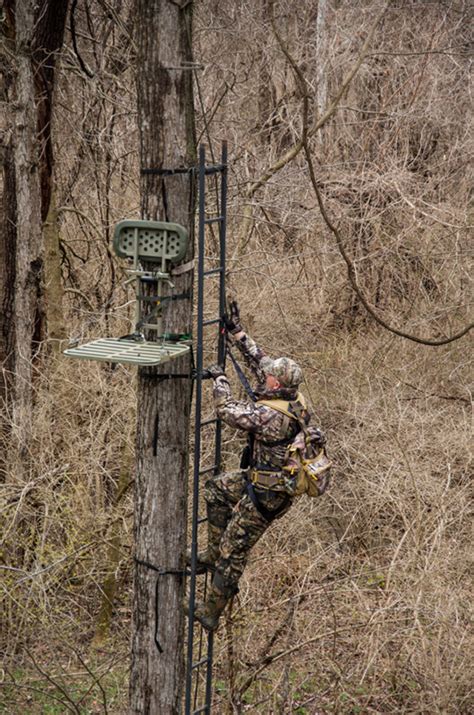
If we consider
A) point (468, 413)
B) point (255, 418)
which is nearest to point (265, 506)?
point (255, 418)

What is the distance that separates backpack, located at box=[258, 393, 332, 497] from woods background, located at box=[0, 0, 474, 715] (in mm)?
1063

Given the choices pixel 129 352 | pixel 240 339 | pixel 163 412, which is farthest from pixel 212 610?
pixel 129 352

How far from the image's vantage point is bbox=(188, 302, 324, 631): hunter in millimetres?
6312

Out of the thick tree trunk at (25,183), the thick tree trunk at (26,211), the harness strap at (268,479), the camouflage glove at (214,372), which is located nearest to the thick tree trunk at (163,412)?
the camouflage glove at (214,372)

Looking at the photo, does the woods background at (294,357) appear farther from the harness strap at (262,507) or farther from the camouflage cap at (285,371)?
the camouflage cap at (285,371)

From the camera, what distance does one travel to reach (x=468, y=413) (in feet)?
39.0

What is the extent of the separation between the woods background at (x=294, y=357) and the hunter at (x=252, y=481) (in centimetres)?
72

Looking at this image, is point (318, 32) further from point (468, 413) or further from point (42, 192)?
point (468, 413)

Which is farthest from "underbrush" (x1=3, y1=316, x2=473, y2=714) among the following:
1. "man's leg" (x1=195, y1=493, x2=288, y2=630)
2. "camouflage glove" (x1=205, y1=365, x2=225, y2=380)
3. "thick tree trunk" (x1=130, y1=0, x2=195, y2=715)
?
"camouflage glove" (x1=205, y1=365, x2=225, y2=380)

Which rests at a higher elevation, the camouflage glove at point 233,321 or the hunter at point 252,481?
the camouflage glove at point 233,321

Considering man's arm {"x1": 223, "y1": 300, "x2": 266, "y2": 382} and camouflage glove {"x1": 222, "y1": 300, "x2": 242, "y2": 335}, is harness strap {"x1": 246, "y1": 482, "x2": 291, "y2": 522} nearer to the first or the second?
man's arm {"x1": 223, "y1": 300, "x2": 266, "y2": 382}

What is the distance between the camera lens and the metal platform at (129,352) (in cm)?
511

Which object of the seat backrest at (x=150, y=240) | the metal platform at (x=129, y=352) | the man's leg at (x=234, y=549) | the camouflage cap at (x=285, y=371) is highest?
the seat backrest at (x=150, y=240)

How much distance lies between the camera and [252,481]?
254 inches
